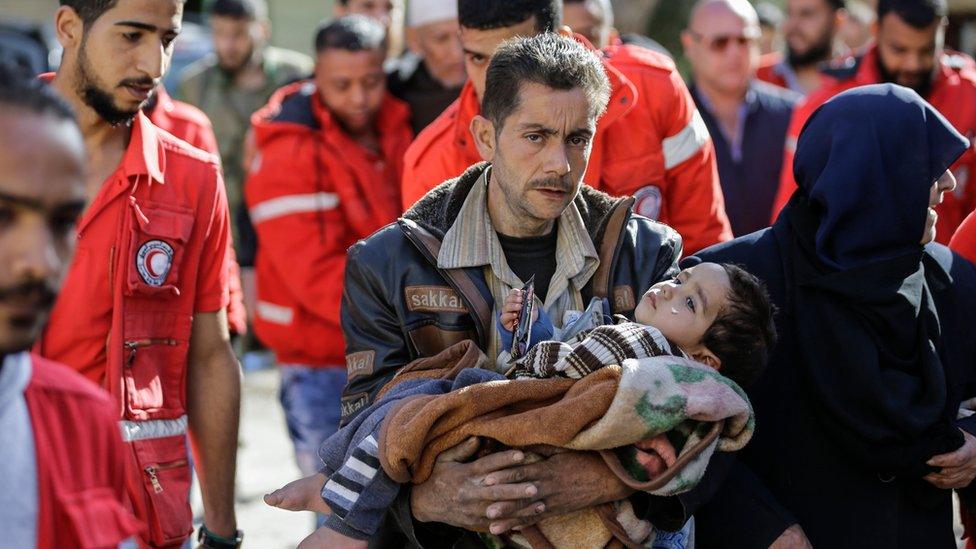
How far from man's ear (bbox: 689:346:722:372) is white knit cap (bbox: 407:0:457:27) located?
3.16 metres

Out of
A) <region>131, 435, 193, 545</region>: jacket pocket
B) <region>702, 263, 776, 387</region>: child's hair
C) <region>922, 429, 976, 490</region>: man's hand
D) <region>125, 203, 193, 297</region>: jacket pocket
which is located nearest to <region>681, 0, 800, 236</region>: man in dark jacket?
<region>922, 429, 976, 490</region>: man's hand

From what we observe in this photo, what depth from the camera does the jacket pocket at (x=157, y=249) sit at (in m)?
3.65

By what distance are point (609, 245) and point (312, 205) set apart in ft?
8.11

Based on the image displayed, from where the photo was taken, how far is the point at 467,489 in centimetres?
297

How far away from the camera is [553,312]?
11.0 feet

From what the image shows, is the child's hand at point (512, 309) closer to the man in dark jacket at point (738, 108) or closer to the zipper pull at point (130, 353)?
the zipper pull at point (130, 353)

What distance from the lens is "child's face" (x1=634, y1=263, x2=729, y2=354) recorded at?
10.7 ft

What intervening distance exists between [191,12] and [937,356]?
50.6ft

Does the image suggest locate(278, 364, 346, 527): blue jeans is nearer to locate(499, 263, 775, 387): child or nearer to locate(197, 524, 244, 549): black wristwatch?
locate(197, 524, 244, 549): black wristwatch

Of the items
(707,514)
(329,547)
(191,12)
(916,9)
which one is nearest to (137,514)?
(329,547)

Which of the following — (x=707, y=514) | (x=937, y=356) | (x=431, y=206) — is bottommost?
(x=707, y=514)

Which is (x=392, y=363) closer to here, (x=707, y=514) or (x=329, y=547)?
(x=329, y=547)

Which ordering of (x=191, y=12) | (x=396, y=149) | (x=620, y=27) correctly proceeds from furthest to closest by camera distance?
(x=191, y=12) < (x=620, y=27) < (x=396, y=149)

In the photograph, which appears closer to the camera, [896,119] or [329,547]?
[329,547]
